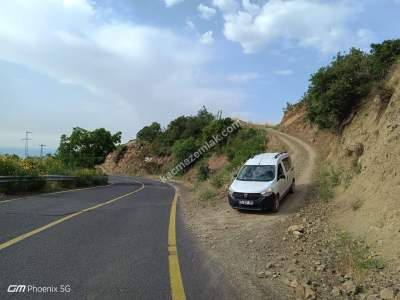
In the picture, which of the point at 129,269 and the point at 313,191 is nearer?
the point at 129,269

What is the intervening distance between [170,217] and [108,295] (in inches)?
253

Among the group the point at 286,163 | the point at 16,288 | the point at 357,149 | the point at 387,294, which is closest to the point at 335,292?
the point at 387,294

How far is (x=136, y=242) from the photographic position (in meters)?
7.41

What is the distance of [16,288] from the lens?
471cm

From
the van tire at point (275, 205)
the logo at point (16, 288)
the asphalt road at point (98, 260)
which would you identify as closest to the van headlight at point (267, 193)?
the van tire at point (275, 205)

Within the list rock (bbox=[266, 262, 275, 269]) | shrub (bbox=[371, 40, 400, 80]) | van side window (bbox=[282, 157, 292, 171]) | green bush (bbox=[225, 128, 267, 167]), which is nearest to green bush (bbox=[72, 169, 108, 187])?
green bush (bbox=[225, 128, 267, 167])

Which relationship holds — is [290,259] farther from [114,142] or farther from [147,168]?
[147,168]

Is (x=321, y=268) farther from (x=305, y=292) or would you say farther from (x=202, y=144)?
(x=202, y=144)

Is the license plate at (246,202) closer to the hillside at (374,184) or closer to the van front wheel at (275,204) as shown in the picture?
the van front wheel at (275,204)

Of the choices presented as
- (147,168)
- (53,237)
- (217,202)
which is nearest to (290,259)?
(53,237)

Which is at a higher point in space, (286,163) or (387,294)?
(286,163)

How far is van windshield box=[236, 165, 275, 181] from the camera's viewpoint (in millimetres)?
12267

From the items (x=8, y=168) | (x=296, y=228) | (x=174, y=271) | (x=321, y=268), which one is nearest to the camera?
(x=174, y=271)

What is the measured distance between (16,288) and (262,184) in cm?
819
